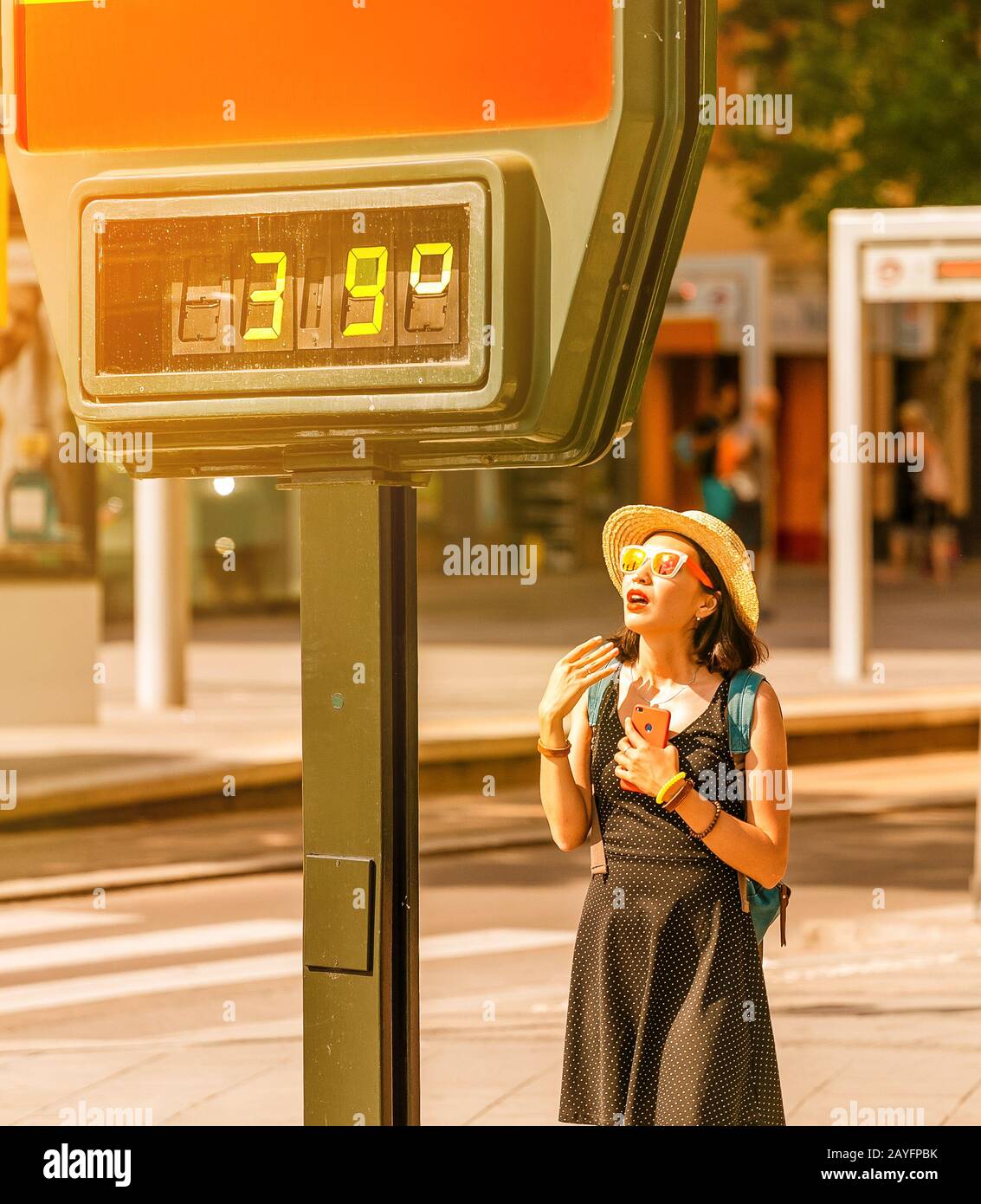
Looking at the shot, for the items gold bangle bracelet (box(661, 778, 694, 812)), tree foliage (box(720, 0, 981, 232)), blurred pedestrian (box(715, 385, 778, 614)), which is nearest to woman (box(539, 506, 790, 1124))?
gold bangle bracelet (box(661, 778, 694, 812))

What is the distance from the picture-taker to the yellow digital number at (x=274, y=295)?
293 centimetres

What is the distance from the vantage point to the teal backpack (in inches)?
146

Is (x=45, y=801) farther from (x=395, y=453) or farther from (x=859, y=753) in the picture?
(x=395, y=453)

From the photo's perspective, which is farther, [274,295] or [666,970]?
[666,970]

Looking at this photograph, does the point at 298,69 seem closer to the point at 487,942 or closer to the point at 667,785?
the point at 667,785

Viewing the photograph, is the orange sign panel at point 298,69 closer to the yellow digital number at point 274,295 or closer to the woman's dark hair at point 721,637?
the yellow digital number at point 274,295

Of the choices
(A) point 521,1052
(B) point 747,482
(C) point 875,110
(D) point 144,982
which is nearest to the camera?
(A) point 521,1052

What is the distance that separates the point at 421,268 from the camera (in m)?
2.88

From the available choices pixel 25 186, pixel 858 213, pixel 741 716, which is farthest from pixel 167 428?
pixel 858 213

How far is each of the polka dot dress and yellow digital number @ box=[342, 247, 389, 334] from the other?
1043mm

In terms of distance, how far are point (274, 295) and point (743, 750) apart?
1.13 m

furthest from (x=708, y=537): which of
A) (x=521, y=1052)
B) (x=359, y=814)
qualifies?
(x=521, y=1052)

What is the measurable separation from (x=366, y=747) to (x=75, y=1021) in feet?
14.2

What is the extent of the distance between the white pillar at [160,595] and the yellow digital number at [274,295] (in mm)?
10863
